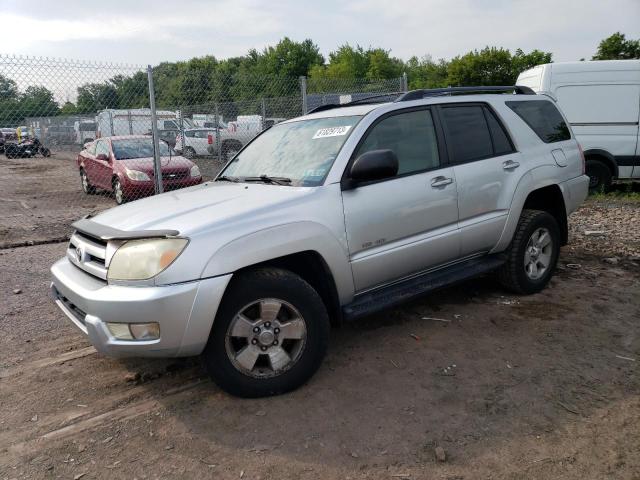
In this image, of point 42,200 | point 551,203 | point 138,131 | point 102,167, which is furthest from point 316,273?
point 138,131

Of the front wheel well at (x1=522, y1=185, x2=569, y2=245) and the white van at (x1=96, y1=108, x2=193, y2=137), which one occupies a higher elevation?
the white van at (x1=96, y1=108, x2=193, y2=137)

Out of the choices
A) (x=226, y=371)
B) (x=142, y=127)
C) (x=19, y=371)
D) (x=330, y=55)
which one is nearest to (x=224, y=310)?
(x=226, y=371)

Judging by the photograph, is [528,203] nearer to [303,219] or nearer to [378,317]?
[378,317]

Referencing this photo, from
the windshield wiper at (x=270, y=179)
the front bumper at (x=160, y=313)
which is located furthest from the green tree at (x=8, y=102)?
the front bumper at (x=160, y=313)

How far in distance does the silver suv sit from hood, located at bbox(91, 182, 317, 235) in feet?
0.05

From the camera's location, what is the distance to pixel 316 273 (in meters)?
3.30

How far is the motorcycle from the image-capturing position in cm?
1717

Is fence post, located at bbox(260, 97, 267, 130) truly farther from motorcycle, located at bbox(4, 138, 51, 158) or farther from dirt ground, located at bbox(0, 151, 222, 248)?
motorcycle, located at bbox(4, 138, 51, 158)

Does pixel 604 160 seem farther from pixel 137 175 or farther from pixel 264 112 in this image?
pixel 137 175

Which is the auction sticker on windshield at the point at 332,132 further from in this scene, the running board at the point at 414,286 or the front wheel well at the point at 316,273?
the running board at the point at 414,286

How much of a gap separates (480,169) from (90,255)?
2932 millimetres

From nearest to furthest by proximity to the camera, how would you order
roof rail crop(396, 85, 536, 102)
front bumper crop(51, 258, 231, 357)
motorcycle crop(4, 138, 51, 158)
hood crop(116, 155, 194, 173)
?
front bumper crop(51, 258, 231, 357) → roof rail crop(396, 85, 536, 102) → hood crop(116, 155, 194, 173) → motorcycle crop(4, 138, 51, 158)

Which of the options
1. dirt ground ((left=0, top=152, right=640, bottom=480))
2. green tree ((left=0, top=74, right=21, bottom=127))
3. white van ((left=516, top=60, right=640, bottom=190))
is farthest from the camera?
white van ((left=516, top=60, right=640, bottom=190))

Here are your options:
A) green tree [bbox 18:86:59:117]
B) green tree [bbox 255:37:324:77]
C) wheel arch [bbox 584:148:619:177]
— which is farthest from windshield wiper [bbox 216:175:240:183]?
green tree [bbox 255:37:324:77]
